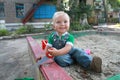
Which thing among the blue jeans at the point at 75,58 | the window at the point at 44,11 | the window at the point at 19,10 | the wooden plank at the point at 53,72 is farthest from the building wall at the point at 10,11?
the wooden plank at the point at 53,72

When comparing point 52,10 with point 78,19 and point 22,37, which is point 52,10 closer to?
point 78,19

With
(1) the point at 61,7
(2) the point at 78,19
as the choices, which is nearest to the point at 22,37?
(1) the point at 61,7

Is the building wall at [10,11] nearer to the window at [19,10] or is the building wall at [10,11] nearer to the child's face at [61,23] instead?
the window at [19,10]

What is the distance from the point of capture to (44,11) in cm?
1836

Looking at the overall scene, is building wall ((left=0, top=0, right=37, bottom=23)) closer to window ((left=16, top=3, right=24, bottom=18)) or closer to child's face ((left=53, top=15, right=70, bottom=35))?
window ((left=16, top=3, right=24, bottom=18))

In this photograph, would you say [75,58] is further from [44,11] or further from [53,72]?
[44,11]

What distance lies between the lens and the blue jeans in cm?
305

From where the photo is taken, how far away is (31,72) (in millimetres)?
4367

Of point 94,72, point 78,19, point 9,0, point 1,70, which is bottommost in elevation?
point 1,70

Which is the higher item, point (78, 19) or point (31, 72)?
point (78, 19)

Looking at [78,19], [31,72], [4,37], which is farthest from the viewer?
[78,19]

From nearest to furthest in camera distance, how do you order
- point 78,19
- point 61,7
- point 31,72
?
point 31,72 < point 61,7 < point 78,19

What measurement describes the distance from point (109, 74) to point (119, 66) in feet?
2.15

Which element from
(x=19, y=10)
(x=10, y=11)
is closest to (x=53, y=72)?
(x=10, y=11)
